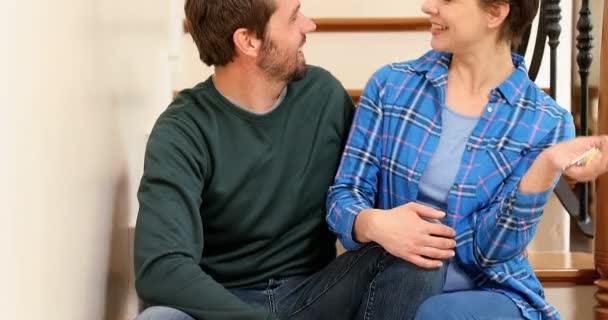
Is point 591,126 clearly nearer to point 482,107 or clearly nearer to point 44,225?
point 482,107

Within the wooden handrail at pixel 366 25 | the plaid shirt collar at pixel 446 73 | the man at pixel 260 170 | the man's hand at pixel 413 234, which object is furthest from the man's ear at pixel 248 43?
the wooden handrail at pixel 366 25

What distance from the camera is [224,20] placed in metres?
1.77

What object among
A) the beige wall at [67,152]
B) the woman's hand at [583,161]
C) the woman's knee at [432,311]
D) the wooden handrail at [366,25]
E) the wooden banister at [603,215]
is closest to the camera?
the beige wall at [67,152]

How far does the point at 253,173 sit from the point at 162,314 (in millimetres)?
371

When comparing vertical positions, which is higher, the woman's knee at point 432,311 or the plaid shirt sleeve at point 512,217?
the plaid shirt sleeve at point 512,217

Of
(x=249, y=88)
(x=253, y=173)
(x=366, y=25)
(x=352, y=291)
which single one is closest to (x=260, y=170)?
(x=253, y=173)

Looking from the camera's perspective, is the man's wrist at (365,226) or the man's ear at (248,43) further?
the man's ear at (248,43)

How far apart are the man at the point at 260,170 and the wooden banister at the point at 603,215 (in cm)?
63

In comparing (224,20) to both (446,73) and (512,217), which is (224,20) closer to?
(446,73)

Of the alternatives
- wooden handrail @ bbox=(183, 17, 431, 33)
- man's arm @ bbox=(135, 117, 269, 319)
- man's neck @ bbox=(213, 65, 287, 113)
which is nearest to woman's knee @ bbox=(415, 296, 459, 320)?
man's arm @ bbox=(135, 117, 269, 319)

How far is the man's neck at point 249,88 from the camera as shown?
177 cm

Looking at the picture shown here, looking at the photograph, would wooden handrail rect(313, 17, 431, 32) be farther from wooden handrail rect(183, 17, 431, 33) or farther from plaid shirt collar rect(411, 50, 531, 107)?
plaid shirt collar rect(411, 50, 531, 107)

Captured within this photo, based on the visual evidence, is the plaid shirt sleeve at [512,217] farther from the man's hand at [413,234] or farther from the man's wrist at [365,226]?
the man's wrist at [365,226]

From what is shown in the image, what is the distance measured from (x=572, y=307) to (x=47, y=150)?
1.43 meters
